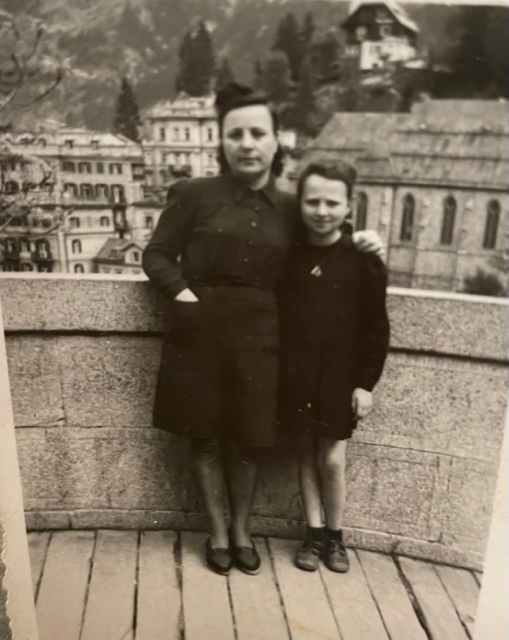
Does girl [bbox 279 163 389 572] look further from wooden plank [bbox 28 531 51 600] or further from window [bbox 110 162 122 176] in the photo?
wooden plank [bbox 28 531 51 600]

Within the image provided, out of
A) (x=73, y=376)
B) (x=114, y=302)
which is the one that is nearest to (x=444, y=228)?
(x=114, y=302)

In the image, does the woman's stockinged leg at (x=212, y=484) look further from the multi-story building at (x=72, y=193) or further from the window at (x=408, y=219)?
the window at (x=408, y=219)

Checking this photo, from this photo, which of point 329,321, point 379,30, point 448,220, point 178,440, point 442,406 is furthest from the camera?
point 178,440

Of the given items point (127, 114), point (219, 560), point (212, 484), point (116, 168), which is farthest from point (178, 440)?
point (127, 114)

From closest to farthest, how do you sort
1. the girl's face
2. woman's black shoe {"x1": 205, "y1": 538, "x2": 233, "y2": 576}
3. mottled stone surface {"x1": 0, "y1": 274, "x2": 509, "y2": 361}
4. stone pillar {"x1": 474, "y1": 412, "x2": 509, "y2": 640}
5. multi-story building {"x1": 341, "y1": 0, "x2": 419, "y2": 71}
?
multi-story building {"x1": 341, "y1": 0, "x2": 419, "y2": 71}, the girl's face, mottled stone surface {"x1": 0, "y1": 274, "x2": 509, "y2": 361}, stone pillar {"x1": 474, "y1": 412, "x2": 509, "y2": 640}, woman's black shoe {"x1": 205, "y1": 538, "x2": 233, "y2": 576}

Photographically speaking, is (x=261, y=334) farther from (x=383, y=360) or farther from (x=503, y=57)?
(x=503, y=57)

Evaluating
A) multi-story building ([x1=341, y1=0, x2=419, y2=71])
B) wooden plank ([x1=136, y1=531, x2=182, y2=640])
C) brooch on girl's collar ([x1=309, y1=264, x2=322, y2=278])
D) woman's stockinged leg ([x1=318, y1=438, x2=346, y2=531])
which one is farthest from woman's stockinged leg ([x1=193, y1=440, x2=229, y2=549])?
multi-story building ([x1=341, y1=0, x2=419, y2=71])

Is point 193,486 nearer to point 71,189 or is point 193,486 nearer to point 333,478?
point 333,478
